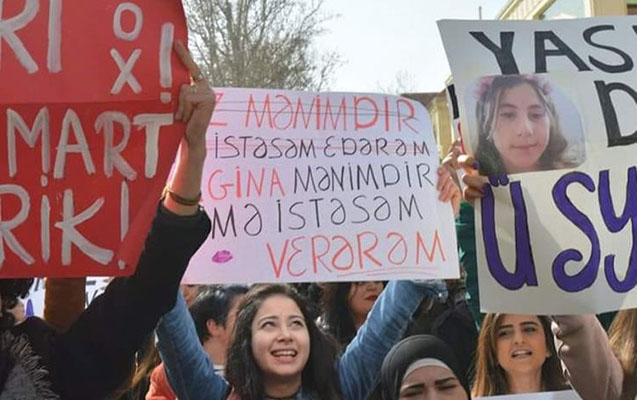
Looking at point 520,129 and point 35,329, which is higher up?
point 520,129

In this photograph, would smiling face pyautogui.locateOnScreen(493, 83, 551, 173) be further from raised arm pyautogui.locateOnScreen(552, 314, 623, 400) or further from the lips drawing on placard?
the lips drawing on placard

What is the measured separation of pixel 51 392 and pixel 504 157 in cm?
121

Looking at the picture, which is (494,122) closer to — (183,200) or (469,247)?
(469,247)

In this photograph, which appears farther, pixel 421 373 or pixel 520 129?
pixel 421 373

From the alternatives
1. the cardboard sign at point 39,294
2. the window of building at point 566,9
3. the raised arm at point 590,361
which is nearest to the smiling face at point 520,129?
the raised arm at point 590,361

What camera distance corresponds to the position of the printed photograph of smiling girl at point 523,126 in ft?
6.98

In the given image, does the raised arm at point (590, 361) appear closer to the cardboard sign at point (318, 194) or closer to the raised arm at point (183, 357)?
the cardboard sign at point (318, 194)

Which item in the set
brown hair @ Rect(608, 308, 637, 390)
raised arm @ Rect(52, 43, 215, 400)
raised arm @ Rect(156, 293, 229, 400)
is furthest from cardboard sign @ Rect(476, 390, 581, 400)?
raised arm @ Rect(52, 43, 215, 400)

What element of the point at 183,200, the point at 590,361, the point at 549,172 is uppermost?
the point at 549,172

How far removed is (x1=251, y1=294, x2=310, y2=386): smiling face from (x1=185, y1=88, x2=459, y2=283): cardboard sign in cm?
12

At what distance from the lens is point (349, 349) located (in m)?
2.57

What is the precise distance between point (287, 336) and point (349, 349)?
0.76ft

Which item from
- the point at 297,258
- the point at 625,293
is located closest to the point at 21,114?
the point at 297,258

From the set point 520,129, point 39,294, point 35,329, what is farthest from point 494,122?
point 39,294
